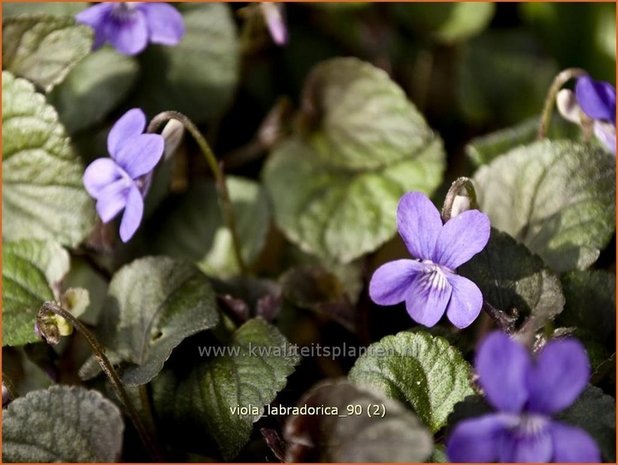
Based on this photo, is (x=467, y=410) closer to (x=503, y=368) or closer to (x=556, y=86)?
(x=503, y=368)

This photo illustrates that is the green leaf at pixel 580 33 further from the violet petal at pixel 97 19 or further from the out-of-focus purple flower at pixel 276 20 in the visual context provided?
the violet petal at pixel 97 19

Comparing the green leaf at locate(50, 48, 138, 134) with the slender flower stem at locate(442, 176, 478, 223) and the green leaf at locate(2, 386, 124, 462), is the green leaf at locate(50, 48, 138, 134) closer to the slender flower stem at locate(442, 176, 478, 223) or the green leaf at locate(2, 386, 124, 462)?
the green leaf at locate(2, 386, 124, 462)

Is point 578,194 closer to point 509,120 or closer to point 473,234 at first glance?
point 473,234

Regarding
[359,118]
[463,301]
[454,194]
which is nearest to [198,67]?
[359,118]

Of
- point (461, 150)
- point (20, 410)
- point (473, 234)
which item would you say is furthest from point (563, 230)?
point (20, 410)

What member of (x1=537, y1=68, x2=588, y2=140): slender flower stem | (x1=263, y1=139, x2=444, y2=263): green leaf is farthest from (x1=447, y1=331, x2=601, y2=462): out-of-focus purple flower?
(x1=263, y1=139, x2=444, y2=263): green leaf

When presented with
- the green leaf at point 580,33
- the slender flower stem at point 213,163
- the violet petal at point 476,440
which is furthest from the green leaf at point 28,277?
the green leaf at point 580,33
